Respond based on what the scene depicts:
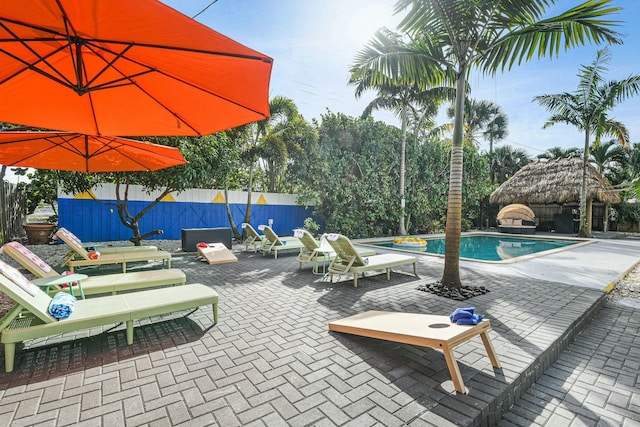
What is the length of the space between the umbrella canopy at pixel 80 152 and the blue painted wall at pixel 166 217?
5928 millimetres

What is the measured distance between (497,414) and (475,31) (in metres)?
5.54

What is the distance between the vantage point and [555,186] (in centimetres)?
1975

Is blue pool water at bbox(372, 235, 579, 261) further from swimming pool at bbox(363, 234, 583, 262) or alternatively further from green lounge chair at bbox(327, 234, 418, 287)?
green lounge chair at bbox(327, 234, 418, 287)

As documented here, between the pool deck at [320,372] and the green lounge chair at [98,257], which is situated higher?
the green lounge chair at [98,257]

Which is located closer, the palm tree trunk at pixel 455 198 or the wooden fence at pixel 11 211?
the palm tree trunk at pixel 455 198

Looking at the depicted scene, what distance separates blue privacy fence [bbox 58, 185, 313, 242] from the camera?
35.9ft

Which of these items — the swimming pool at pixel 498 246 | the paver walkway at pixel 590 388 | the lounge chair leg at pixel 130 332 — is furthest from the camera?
the swimming pool at pixel 498 246

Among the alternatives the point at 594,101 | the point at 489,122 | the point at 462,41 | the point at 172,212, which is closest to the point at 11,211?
the point at 172,212

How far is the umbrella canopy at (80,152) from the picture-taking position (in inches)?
173

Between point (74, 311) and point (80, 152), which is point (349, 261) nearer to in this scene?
point (74, 311)

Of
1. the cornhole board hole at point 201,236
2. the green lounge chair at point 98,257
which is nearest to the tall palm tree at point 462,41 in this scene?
the green lounge chair at point 98,257

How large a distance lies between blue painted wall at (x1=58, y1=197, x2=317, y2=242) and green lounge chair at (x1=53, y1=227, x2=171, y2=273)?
4782 mm

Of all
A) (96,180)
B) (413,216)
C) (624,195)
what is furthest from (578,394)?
(624,195)

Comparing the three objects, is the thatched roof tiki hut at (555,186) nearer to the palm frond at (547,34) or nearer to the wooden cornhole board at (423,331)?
the palm frond at (547,34)
